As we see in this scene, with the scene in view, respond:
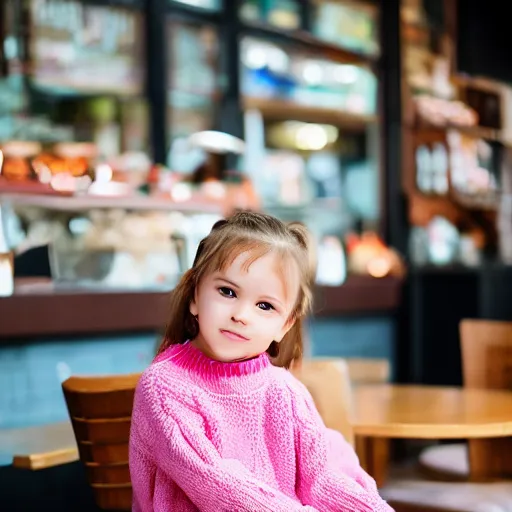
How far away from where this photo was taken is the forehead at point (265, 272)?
1.46 m

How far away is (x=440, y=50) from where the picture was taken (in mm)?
6410

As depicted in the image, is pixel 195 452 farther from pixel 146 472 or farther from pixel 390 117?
pixel 390 117

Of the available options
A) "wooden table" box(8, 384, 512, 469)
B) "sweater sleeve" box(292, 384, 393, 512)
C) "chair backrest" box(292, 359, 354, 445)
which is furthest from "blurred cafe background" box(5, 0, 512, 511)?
"sweater sleeve" box(292, 384, 393, 512)

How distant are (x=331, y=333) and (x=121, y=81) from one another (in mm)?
1859

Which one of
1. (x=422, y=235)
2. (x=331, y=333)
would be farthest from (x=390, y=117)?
(x=331, y=333)

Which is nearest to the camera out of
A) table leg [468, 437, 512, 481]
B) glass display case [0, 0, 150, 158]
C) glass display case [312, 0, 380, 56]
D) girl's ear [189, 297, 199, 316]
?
girl's ear [189, 297, 199, 316]

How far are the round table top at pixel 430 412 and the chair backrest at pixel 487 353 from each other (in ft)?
0.53

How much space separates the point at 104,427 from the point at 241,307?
0.84 m

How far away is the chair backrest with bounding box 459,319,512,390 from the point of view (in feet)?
10.9

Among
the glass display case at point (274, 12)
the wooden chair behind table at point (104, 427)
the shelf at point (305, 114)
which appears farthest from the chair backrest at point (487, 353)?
the glass display case at point (274, 12)

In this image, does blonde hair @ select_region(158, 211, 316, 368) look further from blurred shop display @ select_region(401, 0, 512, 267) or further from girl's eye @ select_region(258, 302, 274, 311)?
blurred shop display @ select_region(401, 0, 512, 267)

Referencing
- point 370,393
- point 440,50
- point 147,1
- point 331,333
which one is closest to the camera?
point 370,393

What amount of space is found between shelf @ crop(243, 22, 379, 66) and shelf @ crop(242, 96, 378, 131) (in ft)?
1.15

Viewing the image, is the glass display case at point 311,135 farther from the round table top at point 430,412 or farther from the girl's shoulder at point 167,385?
the girl's shoulder at point 167,385
